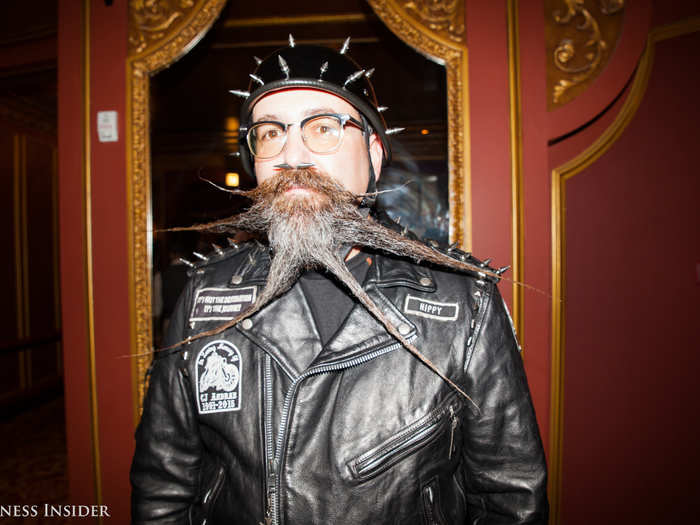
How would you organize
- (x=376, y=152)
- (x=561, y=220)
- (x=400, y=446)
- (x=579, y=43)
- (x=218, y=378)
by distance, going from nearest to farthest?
(x=400, y=446) → (x=218, y=378) → (x=376, y=152) → (x=579, y=43) → (x=561, y=220)

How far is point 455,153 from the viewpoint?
1567mm

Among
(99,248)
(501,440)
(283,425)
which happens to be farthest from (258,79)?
(99,248)

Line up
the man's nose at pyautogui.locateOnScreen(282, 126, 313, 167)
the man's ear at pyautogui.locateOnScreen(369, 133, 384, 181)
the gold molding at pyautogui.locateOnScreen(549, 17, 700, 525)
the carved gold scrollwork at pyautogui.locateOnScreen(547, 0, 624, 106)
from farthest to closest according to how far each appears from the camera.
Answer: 1. the gold molding at pyautogui.locateOnScreen(549, 17, 700, 525)
2. the carved gold scrollwork at pyautogui.locateOnScreen(547, 0, 624, 106)
3. the man's ear at pyautogui.locateOnScreen(369, 133, 384, 181)
4. the man's nose at pyautogui.locateOnScreen(282, 126, 313, 167)

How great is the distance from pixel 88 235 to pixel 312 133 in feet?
4.37

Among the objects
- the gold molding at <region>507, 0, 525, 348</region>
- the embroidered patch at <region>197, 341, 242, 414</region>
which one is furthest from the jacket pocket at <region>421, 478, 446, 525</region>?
the gold molding at <region>507, 0, 525, 348</region>

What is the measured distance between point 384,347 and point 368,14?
146 cm

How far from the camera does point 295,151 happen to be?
0.92 metres

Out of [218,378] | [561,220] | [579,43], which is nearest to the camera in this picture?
[218,378]

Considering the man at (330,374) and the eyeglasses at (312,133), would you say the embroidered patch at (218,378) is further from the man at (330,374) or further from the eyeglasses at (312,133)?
the eyeglasses at (312,133)

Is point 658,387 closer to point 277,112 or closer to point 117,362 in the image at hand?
point 277,112

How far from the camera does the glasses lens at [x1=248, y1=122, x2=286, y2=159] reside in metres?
0.96

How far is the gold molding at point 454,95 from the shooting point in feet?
5.11

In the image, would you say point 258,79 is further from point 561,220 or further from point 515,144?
point 561,220

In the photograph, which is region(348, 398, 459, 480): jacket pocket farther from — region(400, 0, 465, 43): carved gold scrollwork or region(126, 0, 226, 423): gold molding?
region(400, 0, 465, 43): carved gold scrollwork
